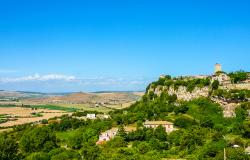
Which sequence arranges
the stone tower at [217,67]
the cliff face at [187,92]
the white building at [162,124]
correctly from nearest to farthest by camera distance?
the white building at [162,124] < the cliff face at [187,92] < the stone tower at [217,67]

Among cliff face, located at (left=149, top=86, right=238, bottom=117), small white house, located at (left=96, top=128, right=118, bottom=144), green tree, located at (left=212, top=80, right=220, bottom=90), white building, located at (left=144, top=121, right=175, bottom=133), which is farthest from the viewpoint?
green tree, located at (left=212, top=80, right=220, bottom=90)

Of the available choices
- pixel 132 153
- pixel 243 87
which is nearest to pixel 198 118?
pixel 243 87

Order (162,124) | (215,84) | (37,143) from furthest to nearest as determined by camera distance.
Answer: (215,84) → (162,124) → (37,143)

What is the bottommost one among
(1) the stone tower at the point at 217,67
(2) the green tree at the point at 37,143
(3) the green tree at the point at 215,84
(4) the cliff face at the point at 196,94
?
(2) the green tree at the point at 37,143

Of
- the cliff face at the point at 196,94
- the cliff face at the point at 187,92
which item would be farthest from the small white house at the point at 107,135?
the cliff face at the point at 196,94

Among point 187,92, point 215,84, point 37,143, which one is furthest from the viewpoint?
point 187,92

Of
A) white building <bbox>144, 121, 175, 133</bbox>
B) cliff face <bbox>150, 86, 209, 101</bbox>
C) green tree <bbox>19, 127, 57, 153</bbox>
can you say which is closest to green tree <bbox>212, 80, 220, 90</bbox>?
cliff face <bbox>150, 86, 209, 101</bbox>

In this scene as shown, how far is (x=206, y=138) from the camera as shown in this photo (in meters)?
74.2

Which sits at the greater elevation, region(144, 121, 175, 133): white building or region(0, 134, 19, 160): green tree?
region(144, 121, 175, 133): white building

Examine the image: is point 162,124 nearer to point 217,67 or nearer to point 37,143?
point 37,143

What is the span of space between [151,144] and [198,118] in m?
20.0

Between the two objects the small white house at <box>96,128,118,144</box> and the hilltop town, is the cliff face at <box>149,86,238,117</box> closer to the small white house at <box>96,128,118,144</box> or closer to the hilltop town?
the hilltop town

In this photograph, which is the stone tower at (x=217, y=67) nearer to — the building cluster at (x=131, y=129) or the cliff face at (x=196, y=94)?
the cliff face at (x=196, y=94)

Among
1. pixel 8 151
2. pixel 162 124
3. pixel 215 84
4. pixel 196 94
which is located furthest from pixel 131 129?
pixel 8 151
